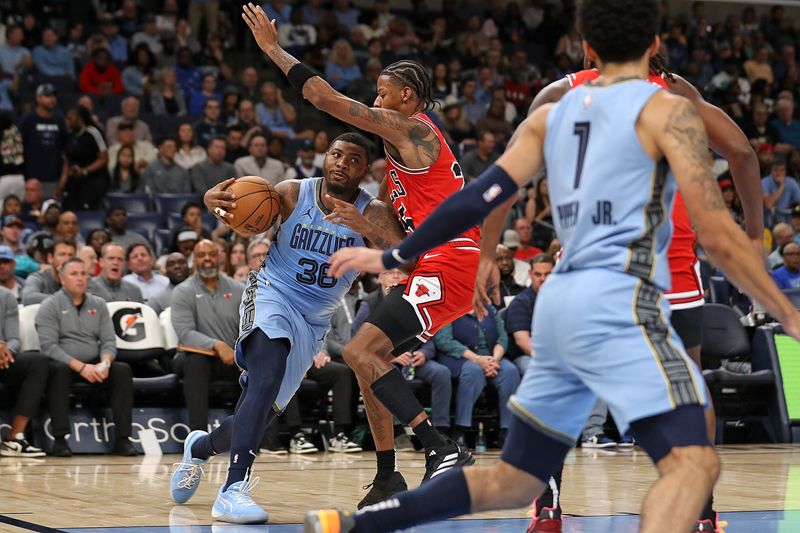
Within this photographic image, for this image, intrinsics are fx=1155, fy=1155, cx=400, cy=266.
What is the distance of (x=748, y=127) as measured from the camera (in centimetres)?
1861

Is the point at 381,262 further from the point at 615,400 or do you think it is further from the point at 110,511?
the point at 110,511

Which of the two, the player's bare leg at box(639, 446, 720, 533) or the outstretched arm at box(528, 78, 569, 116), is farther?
the outstretched arm at box(528, 78, 569, 116)

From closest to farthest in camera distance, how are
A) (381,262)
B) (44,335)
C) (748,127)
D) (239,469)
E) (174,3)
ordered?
(381,262) < (239,469) < (44,335) < (174,3) < (748,127)

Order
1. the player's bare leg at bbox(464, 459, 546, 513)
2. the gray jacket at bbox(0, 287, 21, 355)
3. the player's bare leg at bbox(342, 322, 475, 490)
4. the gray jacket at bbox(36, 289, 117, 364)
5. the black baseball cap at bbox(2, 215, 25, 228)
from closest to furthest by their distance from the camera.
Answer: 1. the player's bare leg at bbox(464, 459, 546, 513)
2. the player's bare leg at bbox(342, 322, 475, 490)
3. the gray jacket at bbox(0, 287, 21, 355)
4. the gray jacket at bbox(36, 289, 117, 364)
5. the black baseball cap at bbox(2, 215, 25, 228)

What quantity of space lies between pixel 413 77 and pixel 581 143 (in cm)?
288

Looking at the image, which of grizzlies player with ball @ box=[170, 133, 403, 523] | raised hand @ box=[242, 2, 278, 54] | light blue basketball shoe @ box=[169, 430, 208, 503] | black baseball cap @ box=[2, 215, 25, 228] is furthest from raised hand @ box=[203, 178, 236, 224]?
black baseball cap @ box=[2, 215, 25, 228]

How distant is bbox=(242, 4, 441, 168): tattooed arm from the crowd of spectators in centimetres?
109

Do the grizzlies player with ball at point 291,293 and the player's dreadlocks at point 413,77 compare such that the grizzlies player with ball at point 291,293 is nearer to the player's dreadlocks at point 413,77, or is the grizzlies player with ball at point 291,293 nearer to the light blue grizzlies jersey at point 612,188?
the player's dreadlocks at point 413,77

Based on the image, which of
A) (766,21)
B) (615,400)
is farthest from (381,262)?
(766,21)

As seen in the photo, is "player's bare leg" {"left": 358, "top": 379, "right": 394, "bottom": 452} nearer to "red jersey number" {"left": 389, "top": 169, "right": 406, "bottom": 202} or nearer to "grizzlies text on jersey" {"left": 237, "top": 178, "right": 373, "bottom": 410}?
"grizzlies text on jersey" {"left": 237, "top": 178, "right": 373, "bottom": 410}

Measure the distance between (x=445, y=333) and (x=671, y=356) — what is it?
23.5ft

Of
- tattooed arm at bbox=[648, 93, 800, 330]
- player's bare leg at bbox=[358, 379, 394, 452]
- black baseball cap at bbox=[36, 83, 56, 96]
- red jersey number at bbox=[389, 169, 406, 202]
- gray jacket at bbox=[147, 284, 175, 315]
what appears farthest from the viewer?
black baseball cap at bbox=[36, 83, 56, 96]

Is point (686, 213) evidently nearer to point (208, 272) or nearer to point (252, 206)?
point (252, 206)

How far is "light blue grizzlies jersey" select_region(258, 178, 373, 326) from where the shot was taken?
20.1 feet
